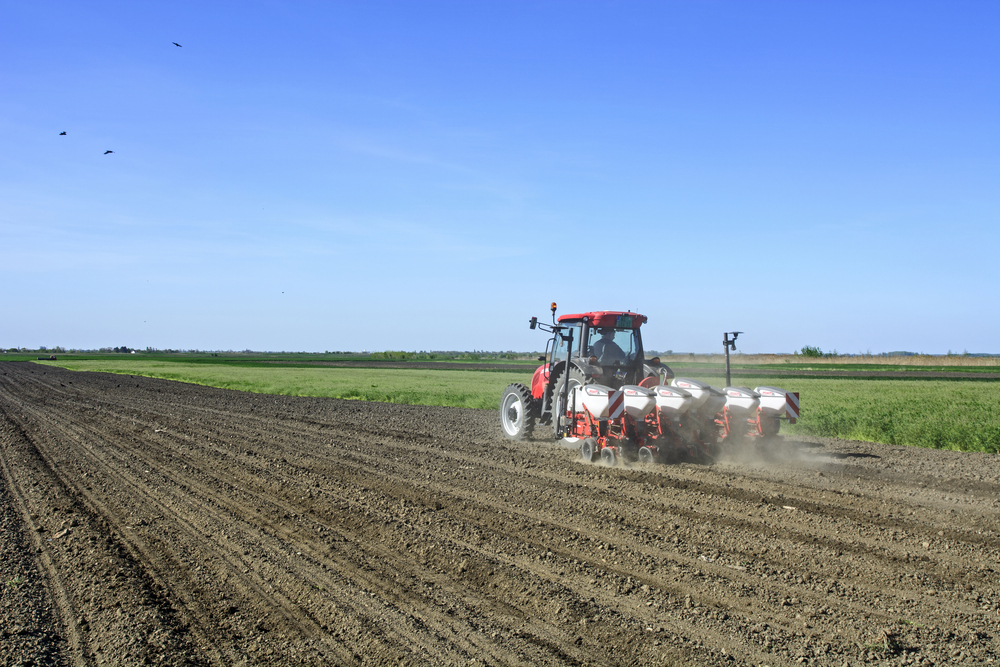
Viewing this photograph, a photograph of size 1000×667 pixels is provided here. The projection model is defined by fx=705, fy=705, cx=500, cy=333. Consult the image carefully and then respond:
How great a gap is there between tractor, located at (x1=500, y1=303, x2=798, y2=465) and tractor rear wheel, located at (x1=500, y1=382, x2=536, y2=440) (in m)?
0.62

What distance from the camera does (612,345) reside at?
11.8 meters

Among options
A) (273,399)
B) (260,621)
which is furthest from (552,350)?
(273,399)

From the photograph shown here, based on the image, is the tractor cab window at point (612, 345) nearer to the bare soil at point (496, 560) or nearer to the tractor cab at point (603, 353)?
the tractor cab at point (603, 353)

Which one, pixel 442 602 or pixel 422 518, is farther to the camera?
pixel 422 518

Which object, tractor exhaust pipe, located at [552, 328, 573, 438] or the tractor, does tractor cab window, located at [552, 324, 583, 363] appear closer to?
the tractor

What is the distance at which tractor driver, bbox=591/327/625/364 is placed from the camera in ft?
38.3

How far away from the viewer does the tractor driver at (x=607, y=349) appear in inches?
460

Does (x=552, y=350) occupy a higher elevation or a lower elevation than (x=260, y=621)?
higher

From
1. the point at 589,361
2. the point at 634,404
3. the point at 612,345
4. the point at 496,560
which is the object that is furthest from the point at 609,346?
the point at 496,560

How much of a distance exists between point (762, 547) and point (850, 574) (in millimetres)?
794

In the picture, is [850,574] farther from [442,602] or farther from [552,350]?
[552,350]

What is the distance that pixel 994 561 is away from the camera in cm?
552

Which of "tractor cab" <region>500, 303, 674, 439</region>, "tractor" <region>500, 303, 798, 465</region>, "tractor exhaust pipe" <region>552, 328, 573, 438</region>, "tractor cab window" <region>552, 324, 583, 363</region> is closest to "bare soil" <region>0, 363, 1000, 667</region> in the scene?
"tractor" <region>500, 303, 798, 465</region>

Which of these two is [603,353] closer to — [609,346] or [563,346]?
[609,346]
